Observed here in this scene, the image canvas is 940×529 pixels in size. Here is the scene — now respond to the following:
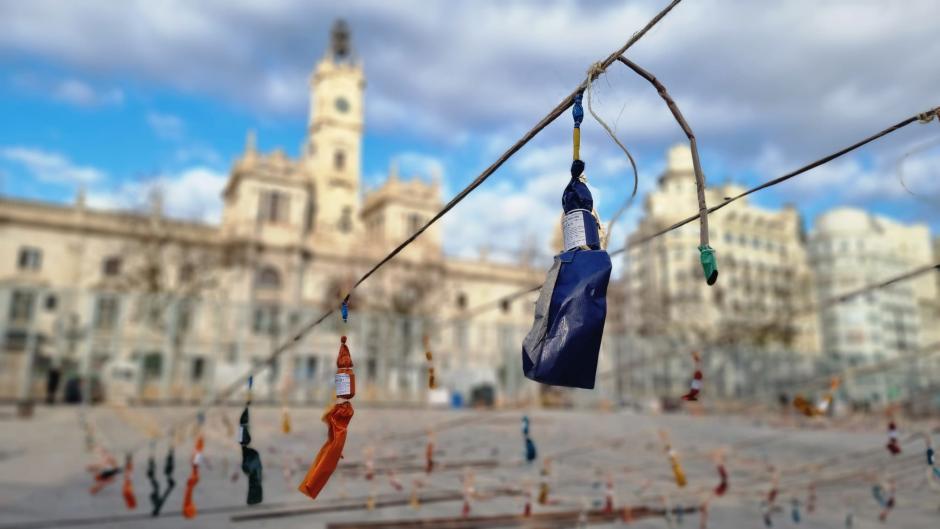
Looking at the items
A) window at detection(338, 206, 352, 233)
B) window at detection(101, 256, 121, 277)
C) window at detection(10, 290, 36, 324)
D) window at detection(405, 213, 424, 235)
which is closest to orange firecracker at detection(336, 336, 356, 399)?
window at detection(10, 290, 36, 324)

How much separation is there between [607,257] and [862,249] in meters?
83.1

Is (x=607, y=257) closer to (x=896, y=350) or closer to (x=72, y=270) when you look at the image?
(x=72, y=270)

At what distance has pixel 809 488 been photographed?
870cm

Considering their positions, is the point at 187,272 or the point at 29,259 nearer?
the point at 187,272

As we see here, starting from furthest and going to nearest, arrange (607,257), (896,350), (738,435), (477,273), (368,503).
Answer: (896,350) → (477,273) → (738,435) → (368,503) → (607,257)

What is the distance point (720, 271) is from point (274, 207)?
1281 inches


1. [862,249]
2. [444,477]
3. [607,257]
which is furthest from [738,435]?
[862,249]

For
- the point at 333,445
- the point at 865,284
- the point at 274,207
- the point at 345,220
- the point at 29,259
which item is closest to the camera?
the point at 333,445

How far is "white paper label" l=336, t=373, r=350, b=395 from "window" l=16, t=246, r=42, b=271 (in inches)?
1703

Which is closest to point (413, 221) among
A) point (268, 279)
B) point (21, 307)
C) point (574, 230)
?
point (268, 279)

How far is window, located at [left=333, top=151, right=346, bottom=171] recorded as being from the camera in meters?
52.2

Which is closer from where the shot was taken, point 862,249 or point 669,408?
point 669,408

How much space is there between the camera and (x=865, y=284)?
70.2m

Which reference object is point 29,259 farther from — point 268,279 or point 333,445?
point 333,445
